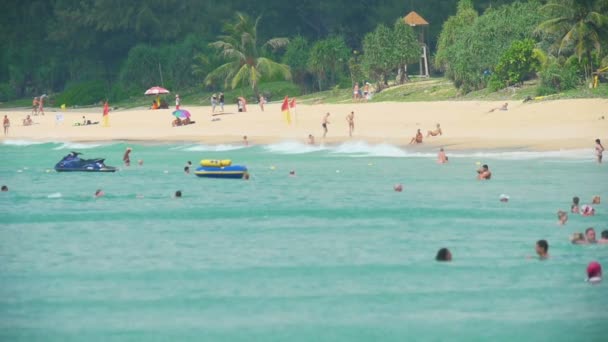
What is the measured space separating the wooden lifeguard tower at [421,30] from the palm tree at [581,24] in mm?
19983

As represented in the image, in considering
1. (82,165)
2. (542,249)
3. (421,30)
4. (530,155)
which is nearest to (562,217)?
(542,249)

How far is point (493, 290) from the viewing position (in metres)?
26.6

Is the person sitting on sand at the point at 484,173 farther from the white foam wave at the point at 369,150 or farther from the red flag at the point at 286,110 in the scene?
the red flag at the point at 286,110

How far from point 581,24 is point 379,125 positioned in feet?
39.6

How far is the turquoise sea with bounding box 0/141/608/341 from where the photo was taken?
24.3 metres

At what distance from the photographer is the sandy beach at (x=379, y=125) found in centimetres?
5688

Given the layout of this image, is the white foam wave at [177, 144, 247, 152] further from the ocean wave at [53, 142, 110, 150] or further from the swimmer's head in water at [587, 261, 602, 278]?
the swimmer's head in water at [587, 261, 602, 278]

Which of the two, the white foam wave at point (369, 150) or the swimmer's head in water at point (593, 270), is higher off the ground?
the white foam wave at point (369, 150)

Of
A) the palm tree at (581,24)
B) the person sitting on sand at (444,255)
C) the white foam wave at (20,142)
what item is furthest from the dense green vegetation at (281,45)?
the person sitting on sand at (444,255)

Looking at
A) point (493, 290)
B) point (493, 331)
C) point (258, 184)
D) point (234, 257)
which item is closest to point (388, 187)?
point (258, 184)

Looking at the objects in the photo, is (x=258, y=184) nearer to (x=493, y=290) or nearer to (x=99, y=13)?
(x=493, y=290)

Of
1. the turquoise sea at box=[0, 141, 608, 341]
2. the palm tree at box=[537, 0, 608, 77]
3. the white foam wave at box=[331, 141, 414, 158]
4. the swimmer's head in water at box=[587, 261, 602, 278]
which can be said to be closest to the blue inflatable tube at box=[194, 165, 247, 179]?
the turquoise sea at box=[0, 141, 608, 341]

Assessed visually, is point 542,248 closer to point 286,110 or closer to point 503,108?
point 503,108

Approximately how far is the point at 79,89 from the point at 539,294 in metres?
79.6
